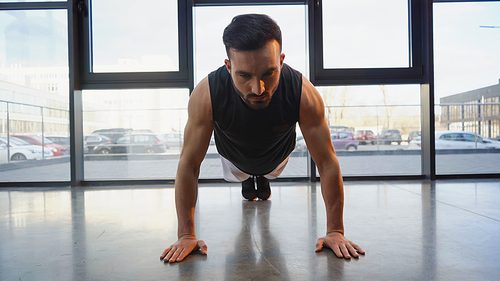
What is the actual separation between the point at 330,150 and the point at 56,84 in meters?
3.42

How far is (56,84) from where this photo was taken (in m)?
3.65

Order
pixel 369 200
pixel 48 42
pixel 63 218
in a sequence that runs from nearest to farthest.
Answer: pixel 63 218, pixel 369 200, pixel 48 42

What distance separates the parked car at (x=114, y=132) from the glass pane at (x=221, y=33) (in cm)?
100

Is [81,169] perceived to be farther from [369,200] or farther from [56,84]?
[369,200]

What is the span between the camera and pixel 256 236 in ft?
5.42

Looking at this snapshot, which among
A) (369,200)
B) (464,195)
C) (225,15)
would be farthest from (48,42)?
(464,195)

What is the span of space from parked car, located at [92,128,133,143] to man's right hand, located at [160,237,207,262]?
266cm

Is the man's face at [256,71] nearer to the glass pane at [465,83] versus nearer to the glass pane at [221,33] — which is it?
the glass pane at [221,33]

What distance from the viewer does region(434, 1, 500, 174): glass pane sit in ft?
12.1

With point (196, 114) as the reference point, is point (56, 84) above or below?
above

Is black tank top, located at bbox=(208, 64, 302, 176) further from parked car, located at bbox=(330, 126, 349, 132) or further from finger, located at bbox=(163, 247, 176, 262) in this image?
parked car, located at bbox=(330, 126, 349, 132)

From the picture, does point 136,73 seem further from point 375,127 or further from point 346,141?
point 375,127

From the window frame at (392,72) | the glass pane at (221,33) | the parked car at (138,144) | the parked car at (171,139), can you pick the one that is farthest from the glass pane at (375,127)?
the parked car at (138,144)

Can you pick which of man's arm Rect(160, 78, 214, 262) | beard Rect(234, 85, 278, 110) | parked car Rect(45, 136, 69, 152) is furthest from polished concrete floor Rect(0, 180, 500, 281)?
parked car Rect(45, 136, 69, 152)
